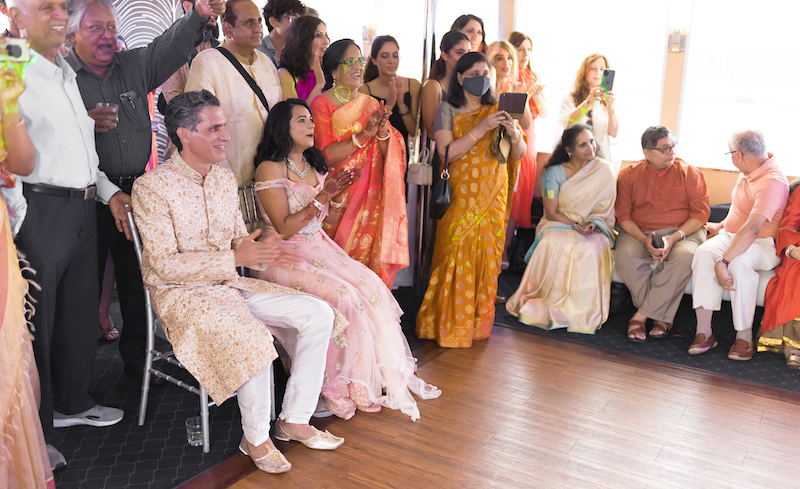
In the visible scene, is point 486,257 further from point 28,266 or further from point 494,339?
point 28,266

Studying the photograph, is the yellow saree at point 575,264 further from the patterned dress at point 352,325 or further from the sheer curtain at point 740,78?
the sheer curtain at point 740,78

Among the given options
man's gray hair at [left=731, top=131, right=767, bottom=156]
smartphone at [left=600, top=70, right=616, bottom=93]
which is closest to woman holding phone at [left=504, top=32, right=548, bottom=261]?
smartphone at [left=600, top=70, right=616, bottom=93]

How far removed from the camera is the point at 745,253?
351 cm

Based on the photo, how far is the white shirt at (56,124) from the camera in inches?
83.5

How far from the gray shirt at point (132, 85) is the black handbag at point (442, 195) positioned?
1.34 m

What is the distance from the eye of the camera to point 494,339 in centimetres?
361

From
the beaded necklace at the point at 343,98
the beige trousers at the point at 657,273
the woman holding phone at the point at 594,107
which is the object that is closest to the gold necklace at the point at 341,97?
the beaded necklace at the point at 343,98

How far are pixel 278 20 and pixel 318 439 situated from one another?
216 cm

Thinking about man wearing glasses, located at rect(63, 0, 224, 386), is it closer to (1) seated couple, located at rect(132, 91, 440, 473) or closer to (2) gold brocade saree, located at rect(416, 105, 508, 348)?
(1) seated couple, located at rect(132, 91, 440, 473)

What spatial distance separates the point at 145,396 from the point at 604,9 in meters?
4.61

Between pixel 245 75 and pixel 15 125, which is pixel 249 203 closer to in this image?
pixel 245 75

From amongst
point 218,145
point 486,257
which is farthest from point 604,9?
point 218,145

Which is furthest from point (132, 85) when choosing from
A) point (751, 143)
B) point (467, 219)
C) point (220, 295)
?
point (751, 143)

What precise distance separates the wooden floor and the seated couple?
0.20m
